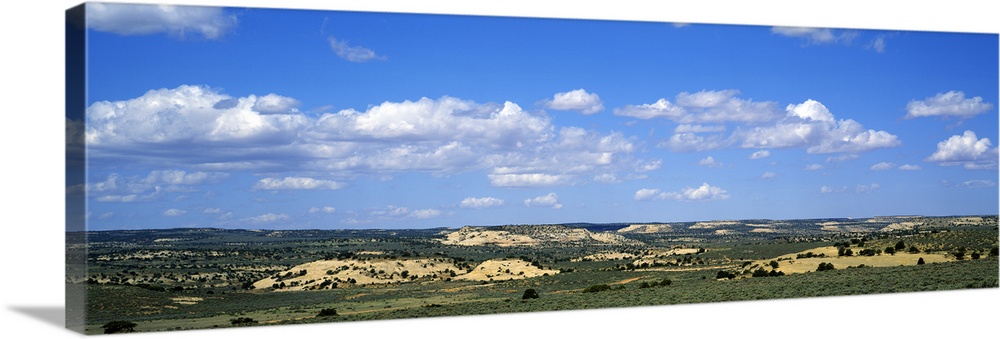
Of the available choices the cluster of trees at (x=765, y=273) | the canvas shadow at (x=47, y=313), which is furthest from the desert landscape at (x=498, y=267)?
the canvas shadow at (x=47, y=313)

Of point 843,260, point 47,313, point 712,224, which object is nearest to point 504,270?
point 712,224

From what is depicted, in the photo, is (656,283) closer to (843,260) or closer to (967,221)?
(843,260)

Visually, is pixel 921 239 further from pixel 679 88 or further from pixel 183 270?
pixel 183 270

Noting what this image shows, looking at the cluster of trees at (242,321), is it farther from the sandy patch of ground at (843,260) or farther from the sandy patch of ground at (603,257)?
the sandy patch of ground at (843,260)

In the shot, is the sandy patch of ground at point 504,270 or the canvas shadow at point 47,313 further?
the sandy patch of ground at point 504,270

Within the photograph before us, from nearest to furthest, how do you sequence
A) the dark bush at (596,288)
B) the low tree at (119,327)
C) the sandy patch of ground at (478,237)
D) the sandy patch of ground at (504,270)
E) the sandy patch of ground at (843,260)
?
1. the low tree at (119,327)
2. the sandy patch of ground at (478,237)
3. the sandy patch of ground at (504,270)
4. the dark bush at (596,288)
5. the sandy patch of ground at (843,260)

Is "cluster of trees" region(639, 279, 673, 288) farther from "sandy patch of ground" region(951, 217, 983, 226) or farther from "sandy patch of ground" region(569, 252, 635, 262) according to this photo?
"sandy patch of ground" region(951, 217, 983, 226)
